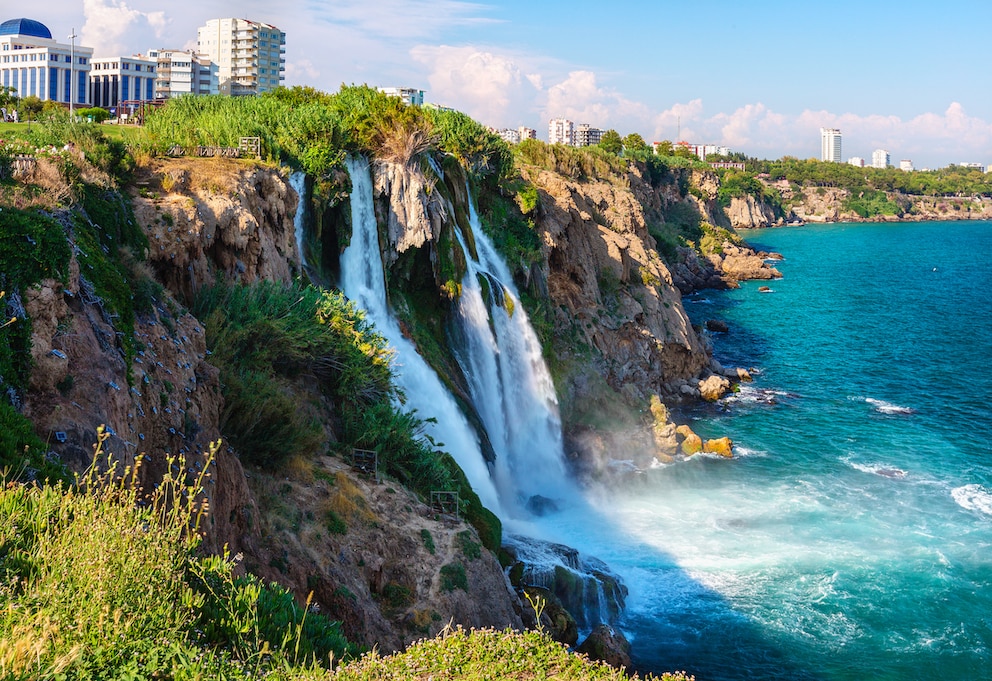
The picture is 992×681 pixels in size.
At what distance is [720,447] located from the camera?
109 ft

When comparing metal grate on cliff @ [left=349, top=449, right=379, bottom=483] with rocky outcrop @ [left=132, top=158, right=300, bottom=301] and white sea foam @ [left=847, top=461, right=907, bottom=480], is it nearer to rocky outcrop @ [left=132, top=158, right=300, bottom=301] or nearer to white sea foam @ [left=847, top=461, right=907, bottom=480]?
rocky outcrop @ [left=132, top=158, right=300, bottom=301]

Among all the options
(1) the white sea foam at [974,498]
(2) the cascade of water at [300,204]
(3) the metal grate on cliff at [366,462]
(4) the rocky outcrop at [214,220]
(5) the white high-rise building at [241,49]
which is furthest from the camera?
(5) the white high-rise building at [241,49]

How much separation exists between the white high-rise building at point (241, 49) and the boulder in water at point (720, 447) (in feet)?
327

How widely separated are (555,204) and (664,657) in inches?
1029

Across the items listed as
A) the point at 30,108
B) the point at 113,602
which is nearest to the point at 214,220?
the point at 113,602

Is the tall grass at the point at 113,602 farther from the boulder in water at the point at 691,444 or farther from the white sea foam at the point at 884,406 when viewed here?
the white sea foam at the point at 884,406

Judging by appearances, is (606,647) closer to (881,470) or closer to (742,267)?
(881,470)

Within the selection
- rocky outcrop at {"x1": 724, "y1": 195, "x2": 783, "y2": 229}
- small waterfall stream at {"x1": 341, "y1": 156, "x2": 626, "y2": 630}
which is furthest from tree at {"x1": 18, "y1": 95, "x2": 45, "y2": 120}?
rocky outcrop at {"x1": 724, "y1": 195, "x2": 783, "y2": 229}

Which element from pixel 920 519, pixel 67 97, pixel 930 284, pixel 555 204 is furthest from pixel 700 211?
pixel 920 519

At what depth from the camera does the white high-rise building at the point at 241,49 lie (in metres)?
119

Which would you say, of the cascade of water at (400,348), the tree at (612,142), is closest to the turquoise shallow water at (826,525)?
the cascade of water at (400,348)

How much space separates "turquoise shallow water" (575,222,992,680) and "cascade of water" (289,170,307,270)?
11.7 meters

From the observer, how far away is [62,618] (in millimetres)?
6328

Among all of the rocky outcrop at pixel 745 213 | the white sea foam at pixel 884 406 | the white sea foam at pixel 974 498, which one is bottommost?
the white sea foam at pixel 974 498
